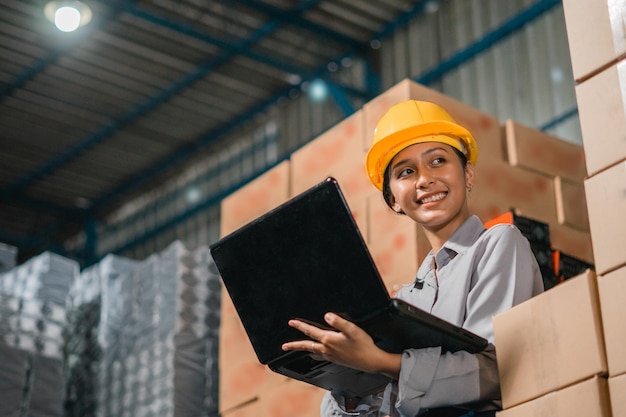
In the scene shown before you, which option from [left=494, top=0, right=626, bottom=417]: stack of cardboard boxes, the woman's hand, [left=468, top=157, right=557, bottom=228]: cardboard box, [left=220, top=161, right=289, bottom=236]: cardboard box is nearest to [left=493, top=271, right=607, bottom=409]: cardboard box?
[left=494, top=0, right=626, bottom=417]: stack of cardboard boxes

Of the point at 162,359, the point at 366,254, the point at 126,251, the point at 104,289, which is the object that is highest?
the point at 126,251

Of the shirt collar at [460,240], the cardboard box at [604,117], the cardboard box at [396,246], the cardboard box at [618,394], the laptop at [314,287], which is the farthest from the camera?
the cardboard box at [396,246]

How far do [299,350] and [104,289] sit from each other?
6151 millimetres

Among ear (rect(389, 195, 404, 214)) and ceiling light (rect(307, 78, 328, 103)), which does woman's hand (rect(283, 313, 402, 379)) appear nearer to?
ear (rect(389, 195, 404, 214))

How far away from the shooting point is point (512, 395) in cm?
261

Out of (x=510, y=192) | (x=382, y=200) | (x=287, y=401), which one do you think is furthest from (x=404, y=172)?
(x=287, y=401)

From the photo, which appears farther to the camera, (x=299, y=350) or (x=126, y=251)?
(x=126, y=251)

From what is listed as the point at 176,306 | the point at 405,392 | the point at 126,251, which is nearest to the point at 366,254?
the point at 405,392

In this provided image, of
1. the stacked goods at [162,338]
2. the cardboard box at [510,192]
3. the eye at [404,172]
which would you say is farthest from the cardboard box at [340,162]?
the eye at [404,172]

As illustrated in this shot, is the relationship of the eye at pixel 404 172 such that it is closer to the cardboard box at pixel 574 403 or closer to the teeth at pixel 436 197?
the teeth at pixel 436 197

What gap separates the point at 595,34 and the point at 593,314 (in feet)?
2.64

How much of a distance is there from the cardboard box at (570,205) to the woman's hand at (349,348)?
3.48 metres

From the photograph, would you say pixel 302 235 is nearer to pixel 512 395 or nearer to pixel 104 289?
pixel 512 395

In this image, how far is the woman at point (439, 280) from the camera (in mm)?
2559
